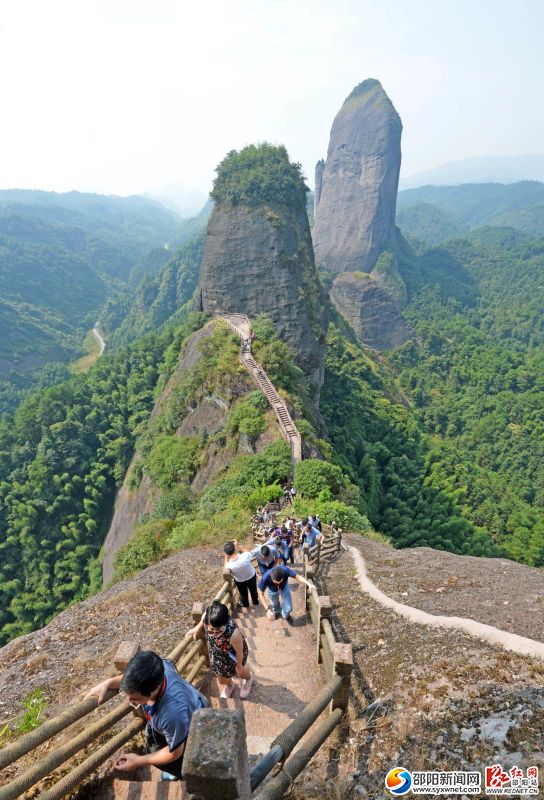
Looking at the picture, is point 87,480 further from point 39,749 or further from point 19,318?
point 19,318

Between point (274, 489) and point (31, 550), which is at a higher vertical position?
point (274, 489)

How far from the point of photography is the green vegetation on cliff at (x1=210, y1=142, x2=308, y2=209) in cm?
4006

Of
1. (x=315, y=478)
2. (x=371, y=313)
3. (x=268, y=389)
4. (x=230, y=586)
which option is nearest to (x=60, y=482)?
(x=268, y=389)

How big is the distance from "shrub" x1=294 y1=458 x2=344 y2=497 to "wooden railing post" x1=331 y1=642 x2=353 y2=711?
10.7 m

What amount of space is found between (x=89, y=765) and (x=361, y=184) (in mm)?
119303

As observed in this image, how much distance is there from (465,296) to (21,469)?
116 meters

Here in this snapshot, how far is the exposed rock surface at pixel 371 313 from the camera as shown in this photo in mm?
88062

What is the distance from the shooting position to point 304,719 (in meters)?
3.91

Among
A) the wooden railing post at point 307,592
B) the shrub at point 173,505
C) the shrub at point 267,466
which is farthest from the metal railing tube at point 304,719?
the shrub at point 173,505

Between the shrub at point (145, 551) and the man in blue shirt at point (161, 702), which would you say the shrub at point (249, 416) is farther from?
the man in blue shirt at point (161, 702)

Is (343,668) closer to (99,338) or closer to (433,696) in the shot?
(433,696)

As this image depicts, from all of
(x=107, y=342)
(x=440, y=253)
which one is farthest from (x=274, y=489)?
(x=440, y=253)

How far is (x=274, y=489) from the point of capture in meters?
16.1

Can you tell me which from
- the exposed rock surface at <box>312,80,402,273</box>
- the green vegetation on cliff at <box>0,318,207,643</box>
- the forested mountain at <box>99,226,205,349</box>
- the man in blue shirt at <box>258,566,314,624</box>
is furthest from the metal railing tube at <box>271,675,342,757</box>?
the forested mountain at <box>99,226,205,349</box>
